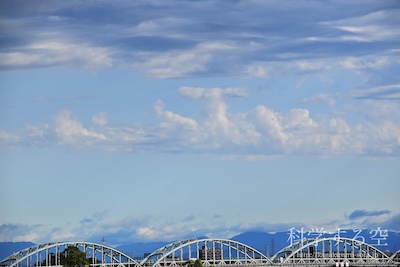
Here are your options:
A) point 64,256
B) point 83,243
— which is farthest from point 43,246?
point 64,256

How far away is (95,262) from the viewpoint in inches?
7864

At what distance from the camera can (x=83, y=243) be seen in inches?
7771

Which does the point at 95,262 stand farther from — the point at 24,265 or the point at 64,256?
the point at 64,256

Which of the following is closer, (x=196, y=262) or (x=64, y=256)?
(x=64, y=256)

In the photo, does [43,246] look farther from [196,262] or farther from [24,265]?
[196,262]

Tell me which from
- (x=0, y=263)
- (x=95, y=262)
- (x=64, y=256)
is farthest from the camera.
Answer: (x=95, y=262)

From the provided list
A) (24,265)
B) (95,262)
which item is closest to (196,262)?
(95,262)

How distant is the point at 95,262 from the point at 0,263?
20.7m

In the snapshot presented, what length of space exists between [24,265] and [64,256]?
93.9 feet

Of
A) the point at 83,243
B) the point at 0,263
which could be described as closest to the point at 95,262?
the point at 83,243

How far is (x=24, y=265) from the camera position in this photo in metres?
199

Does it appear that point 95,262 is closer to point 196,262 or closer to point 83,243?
point 83,243

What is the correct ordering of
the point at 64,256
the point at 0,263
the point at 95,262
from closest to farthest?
1. the point at 64,256
2. the point at 0,263
3. the point at 95,262

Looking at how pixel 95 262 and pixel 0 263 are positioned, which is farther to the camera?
pixel 95 262
